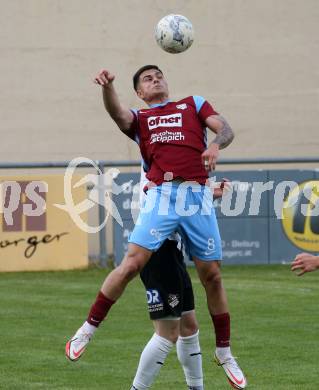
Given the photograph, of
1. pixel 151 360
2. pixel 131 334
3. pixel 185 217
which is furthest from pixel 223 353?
pixel 131 334

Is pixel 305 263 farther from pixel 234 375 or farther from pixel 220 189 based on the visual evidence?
pixel 220 189

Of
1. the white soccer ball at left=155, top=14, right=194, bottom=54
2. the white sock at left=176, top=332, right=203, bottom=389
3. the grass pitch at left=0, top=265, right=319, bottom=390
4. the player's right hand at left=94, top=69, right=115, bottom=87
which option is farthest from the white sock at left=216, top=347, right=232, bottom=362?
the white soccer ball at left=155, top=14, right=194, bottom=54

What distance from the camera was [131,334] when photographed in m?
10.9

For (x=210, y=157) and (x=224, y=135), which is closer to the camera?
(x=210, y=157)

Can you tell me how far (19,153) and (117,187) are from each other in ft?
15.3

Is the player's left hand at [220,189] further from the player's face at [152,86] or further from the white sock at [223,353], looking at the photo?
the white sock at [223,353]

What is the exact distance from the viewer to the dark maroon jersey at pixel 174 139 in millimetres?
7801

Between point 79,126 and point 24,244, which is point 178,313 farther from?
point 79,126

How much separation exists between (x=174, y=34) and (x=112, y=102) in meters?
0.92

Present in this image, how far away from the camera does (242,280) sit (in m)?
15.9

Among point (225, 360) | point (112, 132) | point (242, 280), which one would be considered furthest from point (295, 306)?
point (112, 132)

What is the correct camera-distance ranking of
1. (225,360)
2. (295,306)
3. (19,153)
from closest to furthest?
(225,360)
(295,306)
(19,153)

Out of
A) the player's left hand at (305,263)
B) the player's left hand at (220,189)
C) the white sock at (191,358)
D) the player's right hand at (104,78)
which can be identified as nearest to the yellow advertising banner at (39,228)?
the player's left hand at (220,189)

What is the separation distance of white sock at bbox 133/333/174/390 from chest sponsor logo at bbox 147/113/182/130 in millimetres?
1521
